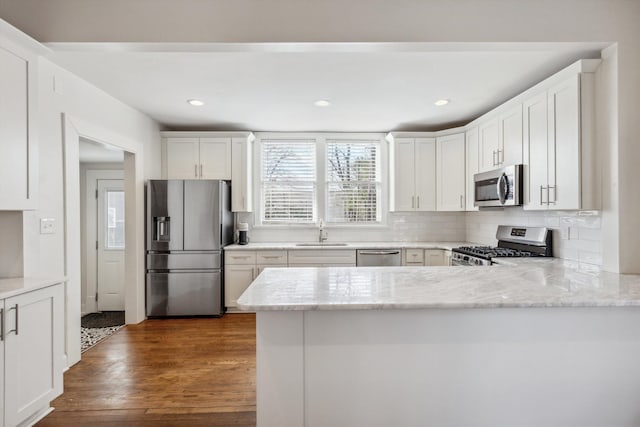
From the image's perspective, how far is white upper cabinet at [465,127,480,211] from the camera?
4.09 m

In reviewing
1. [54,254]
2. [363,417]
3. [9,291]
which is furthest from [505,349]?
[54,254]

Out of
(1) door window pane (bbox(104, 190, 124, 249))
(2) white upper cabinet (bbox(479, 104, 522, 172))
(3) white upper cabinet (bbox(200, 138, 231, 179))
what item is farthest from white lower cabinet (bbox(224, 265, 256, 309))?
(2) white upper cabinet (bbox(479, 104, 522, 172))

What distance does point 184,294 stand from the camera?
13.9 feet

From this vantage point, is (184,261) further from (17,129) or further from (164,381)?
(17,129)

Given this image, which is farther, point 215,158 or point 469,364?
point 215,158

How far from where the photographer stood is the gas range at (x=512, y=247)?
10.6 ft

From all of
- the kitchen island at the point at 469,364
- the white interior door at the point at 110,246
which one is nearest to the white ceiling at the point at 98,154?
the white interior door at the point at 110,246

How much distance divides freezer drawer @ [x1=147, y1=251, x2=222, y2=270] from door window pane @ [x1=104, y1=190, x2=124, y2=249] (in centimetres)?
121

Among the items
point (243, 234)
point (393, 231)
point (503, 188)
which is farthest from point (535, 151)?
point (243, 234)

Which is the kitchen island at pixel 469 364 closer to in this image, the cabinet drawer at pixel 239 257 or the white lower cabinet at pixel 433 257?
the white lower cabinet at pixel 433 257

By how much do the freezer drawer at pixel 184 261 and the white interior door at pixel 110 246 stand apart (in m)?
1.19

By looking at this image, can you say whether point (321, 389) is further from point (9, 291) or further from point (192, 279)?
point (192, 279)

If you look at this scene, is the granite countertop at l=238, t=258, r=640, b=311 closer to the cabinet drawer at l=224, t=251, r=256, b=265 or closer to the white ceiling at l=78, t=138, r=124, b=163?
the cabinet drawer at l=224, t=251, r=256, b=265

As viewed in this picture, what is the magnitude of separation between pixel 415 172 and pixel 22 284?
13.7ft
